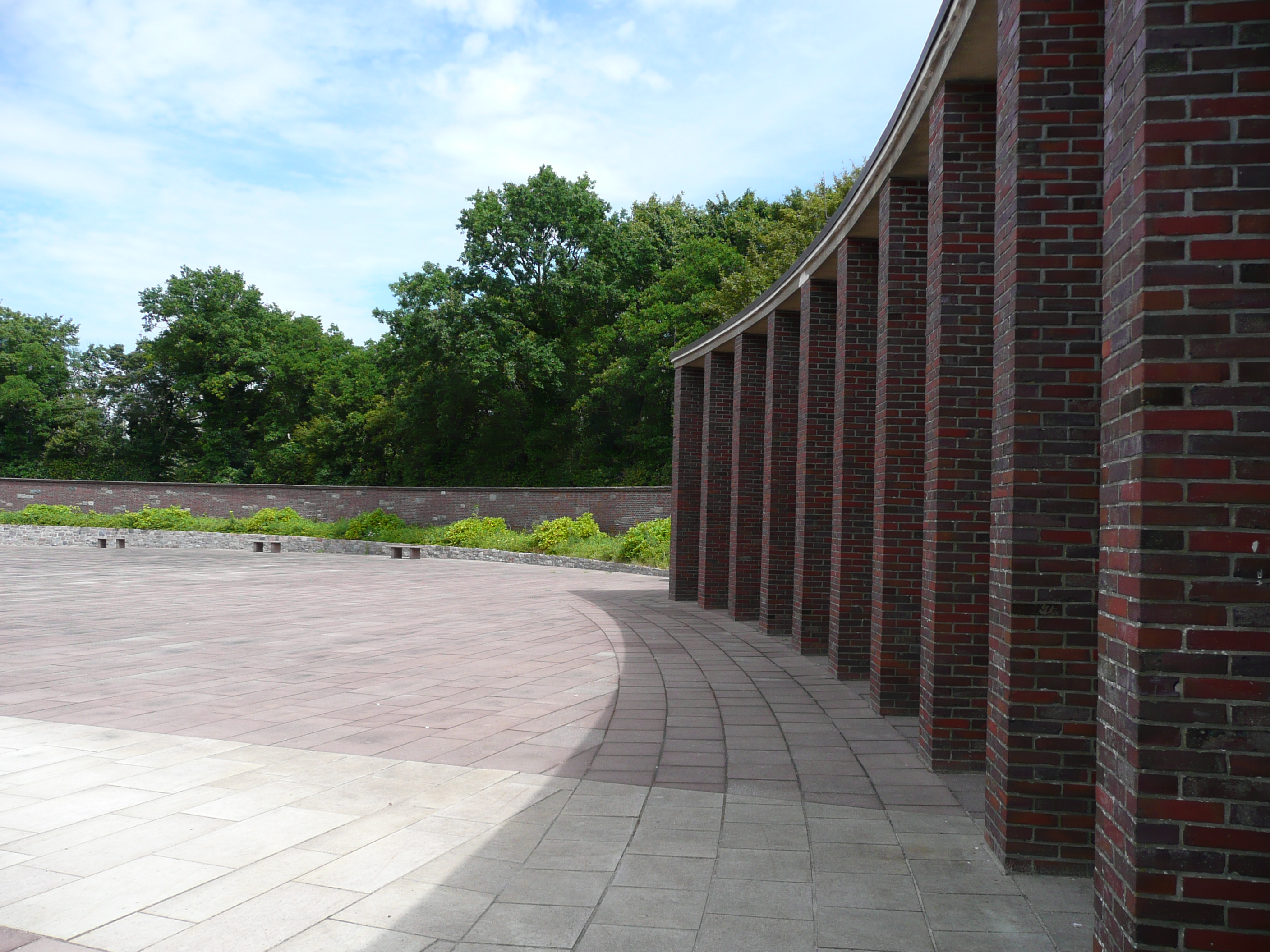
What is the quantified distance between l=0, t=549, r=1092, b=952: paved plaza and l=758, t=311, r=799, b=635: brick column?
1.81m

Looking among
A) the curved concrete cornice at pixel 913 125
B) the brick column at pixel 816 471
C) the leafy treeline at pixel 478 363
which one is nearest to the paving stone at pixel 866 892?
the curved concrete cornice at pixel 913 125

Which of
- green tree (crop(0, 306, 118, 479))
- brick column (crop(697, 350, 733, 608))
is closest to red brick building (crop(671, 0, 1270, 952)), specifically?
brick column (crop(697, 350, 733, 608))

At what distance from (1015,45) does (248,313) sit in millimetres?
54942

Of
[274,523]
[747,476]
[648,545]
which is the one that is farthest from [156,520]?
[747,476]

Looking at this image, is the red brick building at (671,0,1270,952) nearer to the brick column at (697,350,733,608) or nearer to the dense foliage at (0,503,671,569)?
the brick column at (697,350,733,608)

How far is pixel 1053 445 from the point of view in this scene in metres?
4.30

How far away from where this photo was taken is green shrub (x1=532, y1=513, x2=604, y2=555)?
987 inches

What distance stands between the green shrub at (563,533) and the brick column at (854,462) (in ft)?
53.2

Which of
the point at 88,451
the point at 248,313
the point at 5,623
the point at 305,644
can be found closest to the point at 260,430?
the point at 248,313

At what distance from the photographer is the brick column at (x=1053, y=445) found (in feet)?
14.0

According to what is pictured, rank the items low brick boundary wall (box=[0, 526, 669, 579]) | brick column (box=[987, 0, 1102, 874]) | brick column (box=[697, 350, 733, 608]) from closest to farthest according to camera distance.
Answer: brick column (box=[987, 0, 1102, 874]), brick column (box=[697, 350, 733, 608]), low brick boundary wall (box=[0, 526, 669, 579])

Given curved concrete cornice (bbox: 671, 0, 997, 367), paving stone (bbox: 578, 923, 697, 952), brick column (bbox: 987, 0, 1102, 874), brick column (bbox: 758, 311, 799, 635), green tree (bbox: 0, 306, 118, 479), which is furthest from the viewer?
green tree (bbox: 0, 306, 118, 479)

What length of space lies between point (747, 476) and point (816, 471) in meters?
2.91

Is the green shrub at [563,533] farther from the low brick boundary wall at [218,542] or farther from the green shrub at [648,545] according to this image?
the green shrub at [648,545]
